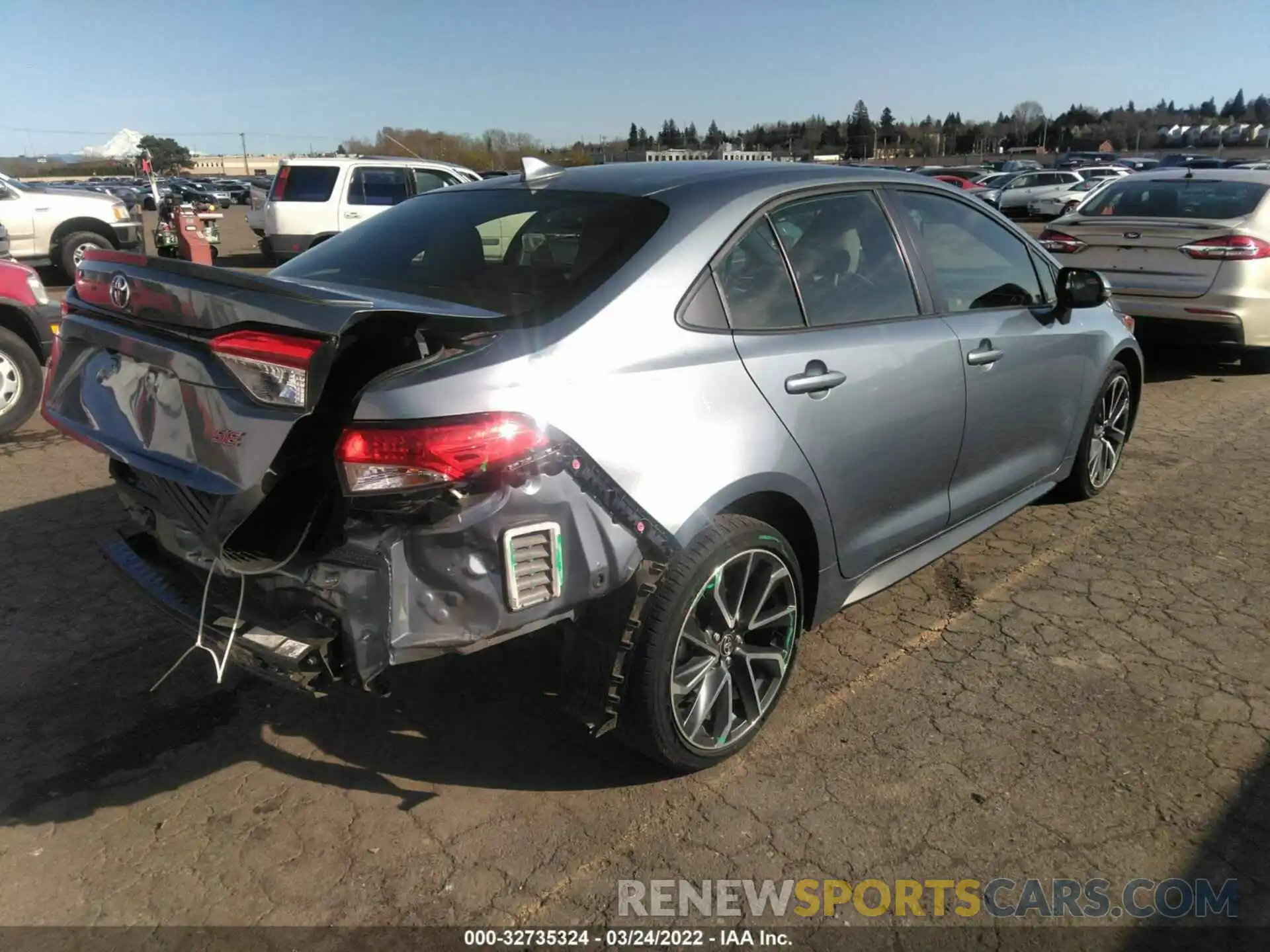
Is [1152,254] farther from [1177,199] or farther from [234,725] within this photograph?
[234,725]

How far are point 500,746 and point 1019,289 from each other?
301 centimetres

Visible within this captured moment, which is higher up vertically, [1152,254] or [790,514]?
[1152,254]

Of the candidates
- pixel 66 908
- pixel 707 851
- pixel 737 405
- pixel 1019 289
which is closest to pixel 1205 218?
pixel 1019 289

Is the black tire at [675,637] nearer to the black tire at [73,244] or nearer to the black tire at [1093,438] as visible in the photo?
the black tire at [1093,438]

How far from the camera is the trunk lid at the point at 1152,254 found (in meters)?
7.50

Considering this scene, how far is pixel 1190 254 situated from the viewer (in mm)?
7516

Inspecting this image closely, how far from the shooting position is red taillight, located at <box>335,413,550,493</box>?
2.17 meters

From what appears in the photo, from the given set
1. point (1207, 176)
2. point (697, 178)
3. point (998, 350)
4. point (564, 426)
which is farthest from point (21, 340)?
point (1207, 176)

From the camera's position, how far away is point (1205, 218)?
7859 mm

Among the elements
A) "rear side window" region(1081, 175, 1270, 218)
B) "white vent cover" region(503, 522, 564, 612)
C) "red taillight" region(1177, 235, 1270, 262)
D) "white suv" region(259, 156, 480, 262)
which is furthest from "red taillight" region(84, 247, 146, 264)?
"white suv" region(259, 156, 480, 262)

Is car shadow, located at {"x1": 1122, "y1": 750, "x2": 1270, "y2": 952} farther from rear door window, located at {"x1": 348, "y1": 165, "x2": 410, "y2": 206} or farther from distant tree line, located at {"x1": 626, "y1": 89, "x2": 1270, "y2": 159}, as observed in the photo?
distant tree line, located at {"x1": 626, "y1": 89, "x2": 1270, "y2": 159}

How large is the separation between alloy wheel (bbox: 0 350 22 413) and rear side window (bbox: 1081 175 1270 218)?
8892 mm

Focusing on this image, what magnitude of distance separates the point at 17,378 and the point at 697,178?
18.1 feet

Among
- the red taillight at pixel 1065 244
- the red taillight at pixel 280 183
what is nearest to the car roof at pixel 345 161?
the red taillight at pixel 280 183
